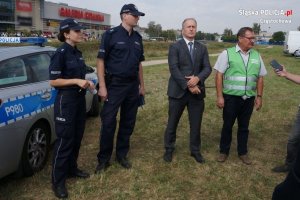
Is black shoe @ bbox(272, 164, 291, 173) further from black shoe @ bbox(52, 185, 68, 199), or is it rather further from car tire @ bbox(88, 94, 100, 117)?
car tire @ bbox(88, 94, 100, 117)

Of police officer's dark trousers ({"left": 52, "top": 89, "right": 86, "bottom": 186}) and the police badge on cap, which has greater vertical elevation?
the police badge on cap

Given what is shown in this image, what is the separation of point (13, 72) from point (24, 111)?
500 millimetres

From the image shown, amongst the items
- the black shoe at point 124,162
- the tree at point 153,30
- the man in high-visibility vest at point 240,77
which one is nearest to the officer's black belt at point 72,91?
the black shoe at point 124,162

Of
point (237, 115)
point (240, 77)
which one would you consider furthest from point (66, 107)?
point (237, 115)

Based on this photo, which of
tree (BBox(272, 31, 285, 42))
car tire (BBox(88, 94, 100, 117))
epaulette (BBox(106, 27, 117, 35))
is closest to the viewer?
epaulette (BBox(106, 27, 117, 35))

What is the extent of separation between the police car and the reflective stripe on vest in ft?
7.63

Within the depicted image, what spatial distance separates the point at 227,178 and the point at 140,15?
7.36 ft

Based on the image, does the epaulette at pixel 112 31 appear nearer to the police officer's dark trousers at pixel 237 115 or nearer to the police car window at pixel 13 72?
the police car window at pixel 13 72

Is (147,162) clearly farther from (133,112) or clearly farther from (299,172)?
(299,172)

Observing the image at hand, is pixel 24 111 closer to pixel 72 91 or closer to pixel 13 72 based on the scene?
pixel 13 72

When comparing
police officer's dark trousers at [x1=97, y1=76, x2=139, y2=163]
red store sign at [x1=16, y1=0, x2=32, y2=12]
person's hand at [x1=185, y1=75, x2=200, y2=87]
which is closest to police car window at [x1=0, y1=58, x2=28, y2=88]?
police officer's dark trousers at [x1=97, y1=76, x2=139, y2=163]

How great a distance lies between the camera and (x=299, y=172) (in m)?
1.78

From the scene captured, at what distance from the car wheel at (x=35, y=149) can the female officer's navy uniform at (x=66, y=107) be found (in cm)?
44

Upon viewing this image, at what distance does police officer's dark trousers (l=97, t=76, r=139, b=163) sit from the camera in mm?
4508
